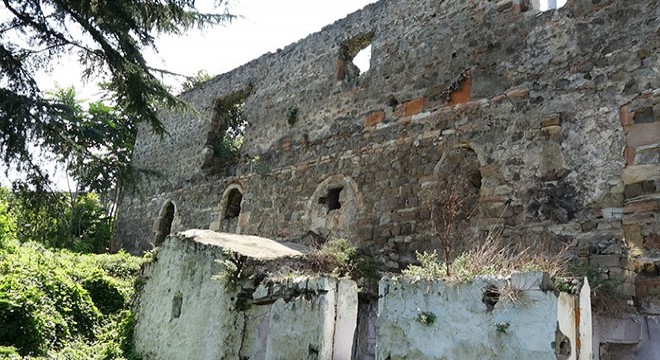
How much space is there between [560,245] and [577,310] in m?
2.80

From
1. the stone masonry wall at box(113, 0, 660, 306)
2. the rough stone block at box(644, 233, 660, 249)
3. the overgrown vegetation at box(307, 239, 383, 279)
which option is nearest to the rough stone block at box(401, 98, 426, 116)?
the stone masonry wall at box(113, 0, 660, 306)

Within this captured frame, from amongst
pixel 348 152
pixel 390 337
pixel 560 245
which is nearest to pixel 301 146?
pixel 348 152

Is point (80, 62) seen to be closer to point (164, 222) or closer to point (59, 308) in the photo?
point (59, 308)

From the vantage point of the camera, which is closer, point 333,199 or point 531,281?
point 531,281

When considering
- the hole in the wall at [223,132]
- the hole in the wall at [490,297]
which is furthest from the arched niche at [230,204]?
the hole in the wall at [490,297]

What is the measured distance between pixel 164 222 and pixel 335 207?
596 cm

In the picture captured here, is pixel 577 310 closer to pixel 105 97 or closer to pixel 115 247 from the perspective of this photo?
pixel 115 247

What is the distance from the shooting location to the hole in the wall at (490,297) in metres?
3.44

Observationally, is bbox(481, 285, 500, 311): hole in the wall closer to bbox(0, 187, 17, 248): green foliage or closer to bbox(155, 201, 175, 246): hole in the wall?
bbox(0, 187, 17, 248): green foliage

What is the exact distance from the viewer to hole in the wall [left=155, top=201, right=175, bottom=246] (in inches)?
521

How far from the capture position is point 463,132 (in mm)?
7500

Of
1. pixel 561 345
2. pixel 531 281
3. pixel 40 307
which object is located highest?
pixel 531 281

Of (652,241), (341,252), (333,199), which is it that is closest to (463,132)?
(341,252)

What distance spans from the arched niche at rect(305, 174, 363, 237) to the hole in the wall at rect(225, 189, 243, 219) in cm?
260
